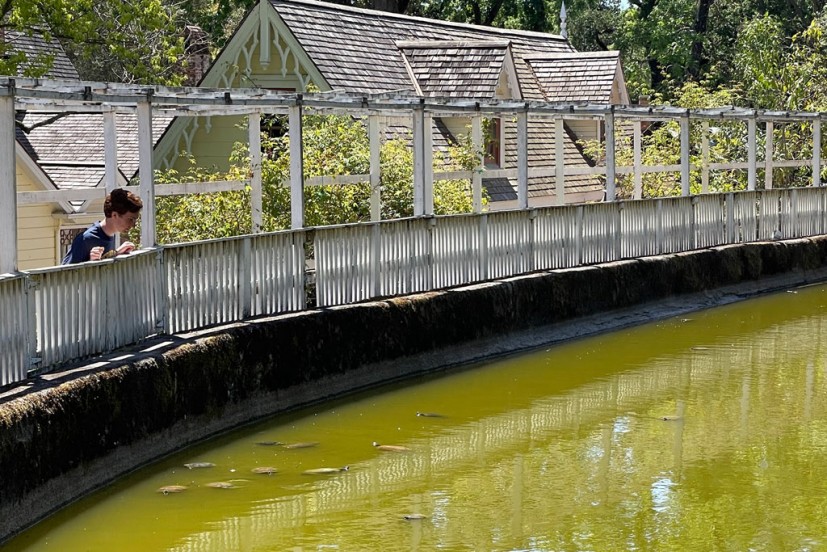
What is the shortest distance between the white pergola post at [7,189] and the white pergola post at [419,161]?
7997mm

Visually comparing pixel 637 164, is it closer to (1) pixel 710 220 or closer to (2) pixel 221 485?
(1) pixel 710 220

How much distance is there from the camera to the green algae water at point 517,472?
10.9 meters

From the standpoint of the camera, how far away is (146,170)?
14.0 metres

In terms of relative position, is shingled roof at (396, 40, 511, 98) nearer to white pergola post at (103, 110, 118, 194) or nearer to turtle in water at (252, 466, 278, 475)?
white pergola post at (103, 110, 118, 194)

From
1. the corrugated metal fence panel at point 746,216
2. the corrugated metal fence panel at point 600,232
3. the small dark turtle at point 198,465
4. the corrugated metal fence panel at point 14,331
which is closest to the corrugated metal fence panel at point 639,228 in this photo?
the corrugated metal fence panel at point 600,232

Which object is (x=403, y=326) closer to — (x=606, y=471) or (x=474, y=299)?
(x=474, y=299)

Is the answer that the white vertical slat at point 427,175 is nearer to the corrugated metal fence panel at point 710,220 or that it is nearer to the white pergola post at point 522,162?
the white pergola post at point 522,162

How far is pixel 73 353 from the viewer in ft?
39.8

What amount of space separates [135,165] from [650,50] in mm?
32480

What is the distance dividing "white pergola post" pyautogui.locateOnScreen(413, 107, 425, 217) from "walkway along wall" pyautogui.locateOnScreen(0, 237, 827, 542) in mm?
1187

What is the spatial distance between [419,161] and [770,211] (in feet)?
34.9

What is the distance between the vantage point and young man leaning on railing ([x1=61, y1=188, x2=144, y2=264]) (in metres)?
12.6

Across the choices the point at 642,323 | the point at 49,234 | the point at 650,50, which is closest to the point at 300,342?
the point at 642,323

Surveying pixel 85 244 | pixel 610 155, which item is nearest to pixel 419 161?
pixel 610 155
